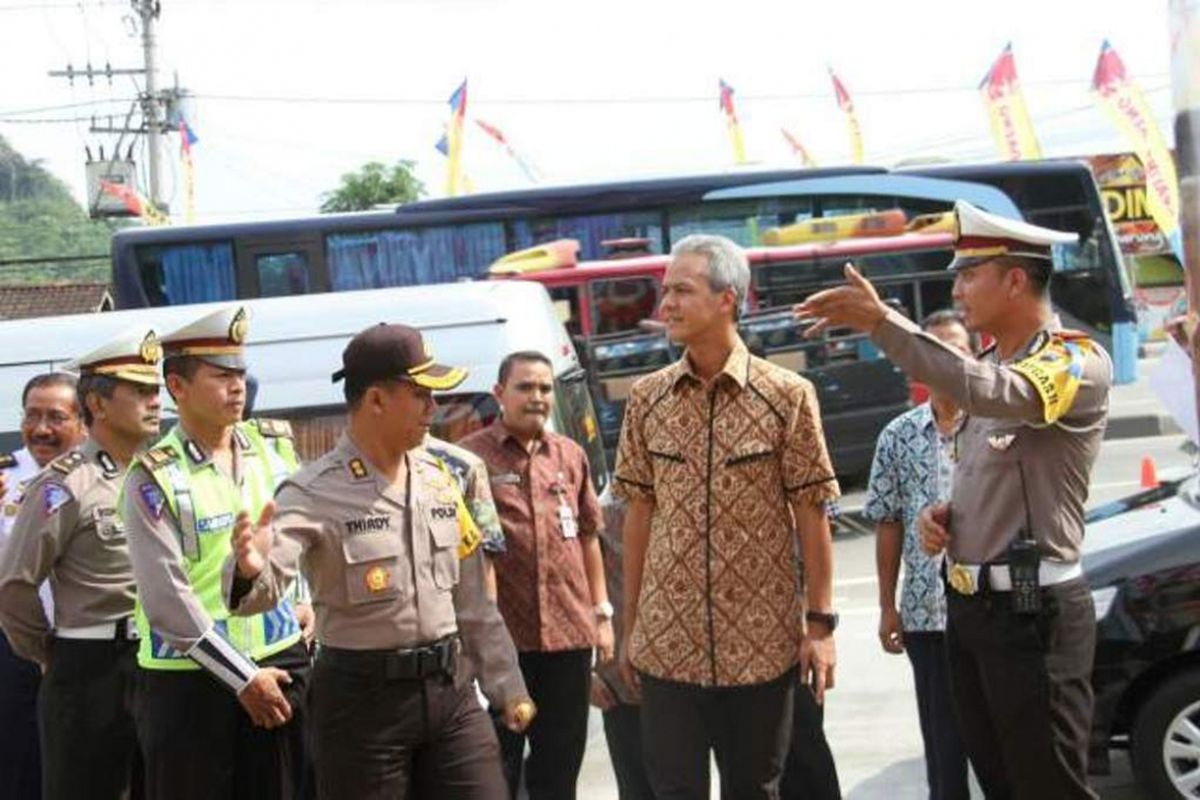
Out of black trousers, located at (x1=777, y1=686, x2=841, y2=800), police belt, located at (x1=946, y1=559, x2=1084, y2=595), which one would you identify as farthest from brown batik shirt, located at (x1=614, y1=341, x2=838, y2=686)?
black trousers, located at (x1=777, y1=686, x2=841, y2=800)

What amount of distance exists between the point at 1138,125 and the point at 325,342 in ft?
51.1

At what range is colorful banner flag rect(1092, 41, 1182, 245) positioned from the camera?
19109mm

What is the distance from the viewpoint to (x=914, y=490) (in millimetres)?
5059

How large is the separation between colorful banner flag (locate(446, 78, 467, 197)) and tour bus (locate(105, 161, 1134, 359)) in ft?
18.6

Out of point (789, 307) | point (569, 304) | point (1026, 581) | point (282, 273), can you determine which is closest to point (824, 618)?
point (1026, 581)

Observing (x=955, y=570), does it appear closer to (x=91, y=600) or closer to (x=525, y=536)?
(x=525, y=536)

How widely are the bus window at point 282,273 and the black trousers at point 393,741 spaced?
1313 cm

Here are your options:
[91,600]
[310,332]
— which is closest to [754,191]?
[310,332]

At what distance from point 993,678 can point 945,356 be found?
85cm

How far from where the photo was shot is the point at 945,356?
11.1 ft

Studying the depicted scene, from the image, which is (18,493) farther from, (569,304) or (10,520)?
(569,304)

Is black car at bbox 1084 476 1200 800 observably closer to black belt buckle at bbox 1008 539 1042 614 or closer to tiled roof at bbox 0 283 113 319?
black belt buckle at bbox 1008 539 1042 614

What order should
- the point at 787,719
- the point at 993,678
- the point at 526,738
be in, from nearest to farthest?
the point at 993,678 < the point at 787,719 < the point at 526,738

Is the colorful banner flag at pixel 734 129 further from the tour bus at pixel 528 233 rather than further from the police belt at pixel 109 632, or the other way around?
the police belt at pixel 109 632
